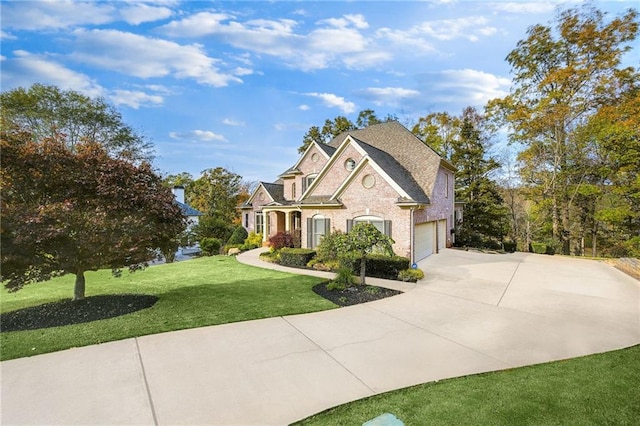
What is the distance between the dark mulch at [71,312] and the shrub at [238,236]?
15.8 meters

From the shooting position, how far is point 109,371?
478cm

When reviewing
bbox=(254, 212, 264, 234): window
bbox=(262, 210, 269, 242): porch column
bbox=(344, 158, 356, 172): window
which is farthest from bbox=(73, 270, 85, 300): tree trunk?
bbox=(254, 212, 264, 234): window

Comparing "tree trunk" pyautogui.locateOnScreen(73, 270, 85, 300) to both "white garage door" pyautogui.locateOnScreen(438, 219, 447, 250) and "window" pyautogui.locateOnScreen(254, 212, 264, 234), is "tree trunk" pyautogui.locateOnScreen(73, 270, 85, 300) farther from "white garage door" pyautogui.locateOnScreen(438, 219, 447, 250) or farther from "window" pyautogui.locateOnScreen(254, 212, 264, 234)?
"white garage door" pyautogui.locateOnScreen(438, 219, 447, 250)

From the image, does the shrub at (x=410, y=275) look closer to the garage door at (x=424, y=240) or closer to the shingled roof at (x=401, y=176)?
the garage door at (x=424, y=240)

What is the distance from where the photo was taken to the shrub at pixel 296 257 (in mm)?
15641

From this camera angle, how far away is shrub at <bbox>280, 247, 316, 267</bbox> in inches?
616

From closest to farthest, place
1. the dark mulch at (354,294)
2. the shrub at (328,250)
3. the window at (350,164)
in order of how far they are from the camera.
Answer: the dark mulch at (354,294)
the shrub at (328,250)
the window at (350,164)

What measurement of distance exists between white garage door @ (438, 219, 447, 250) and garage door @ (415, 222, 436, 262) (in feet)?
3.71

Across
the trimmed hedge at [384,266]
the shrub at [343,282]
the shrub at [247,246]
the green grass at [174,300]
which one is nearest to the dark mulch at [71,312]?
the green grass at [174,300]

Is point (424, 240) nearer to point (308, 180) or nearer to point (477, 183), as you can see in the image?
point (308, 180)

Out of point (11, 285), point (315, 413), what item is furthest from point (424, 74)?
point (11, 285)

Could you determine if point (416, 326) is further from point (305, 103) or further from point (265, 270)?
point (305, 103)

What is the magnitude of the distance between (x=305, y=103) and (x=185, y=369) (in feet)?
55.1

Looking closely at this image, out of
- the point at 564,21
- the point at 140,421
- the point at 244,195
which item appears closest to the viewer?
the point at 140,421
